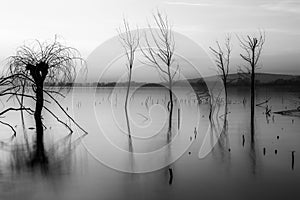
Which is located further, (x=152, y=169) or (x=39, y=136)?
(x=39, y=136)

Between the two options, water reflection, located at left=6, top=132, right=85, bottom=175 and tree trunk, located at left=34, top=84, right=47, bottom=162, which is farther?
tree trunk, located at left=34, top=84, right=47, bottom=162

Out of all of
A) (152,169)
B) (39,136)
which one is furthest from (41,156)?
(39,136)

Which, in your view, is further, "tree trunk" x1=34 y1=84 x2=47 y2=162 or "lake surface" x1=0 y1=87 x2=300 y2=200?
"tree trunk" x1=34 y1=84 x2=47 y2=162

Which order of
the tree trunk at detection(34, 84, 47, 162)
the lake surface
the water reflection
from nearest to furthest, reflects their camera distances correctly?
the lake surface → the water reflection → the tree trunk at detection(34, 84, 47, 162)

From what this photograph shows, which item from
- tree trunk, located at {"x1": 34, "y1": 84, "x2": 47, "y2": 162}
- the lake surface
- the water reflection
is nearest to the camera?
the lake surface

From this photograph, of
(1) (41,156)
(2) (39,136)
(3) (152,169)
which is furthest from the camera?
(2) (39,136)

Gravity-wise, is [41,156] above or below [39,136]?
below

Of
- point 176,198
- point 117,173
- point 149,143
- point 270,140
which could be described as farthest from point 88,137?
point 176,198

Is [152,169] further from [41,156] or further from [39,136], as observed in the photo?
[39,136]

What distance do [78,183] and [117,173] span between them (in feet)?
5.51

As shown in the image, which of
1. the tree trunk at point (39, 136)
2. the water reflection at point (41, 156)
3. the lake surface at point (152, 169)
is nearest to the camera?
the lake surface at point (152, 169)

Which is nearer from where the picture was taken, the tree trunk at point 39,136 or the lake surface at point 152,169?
the lake surface at point 152,169

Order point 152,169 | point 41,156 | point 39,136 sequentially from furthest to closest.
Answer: point 39,136, point 41,156, point 152,169

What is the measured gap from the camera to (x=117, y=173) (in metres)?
11.6
